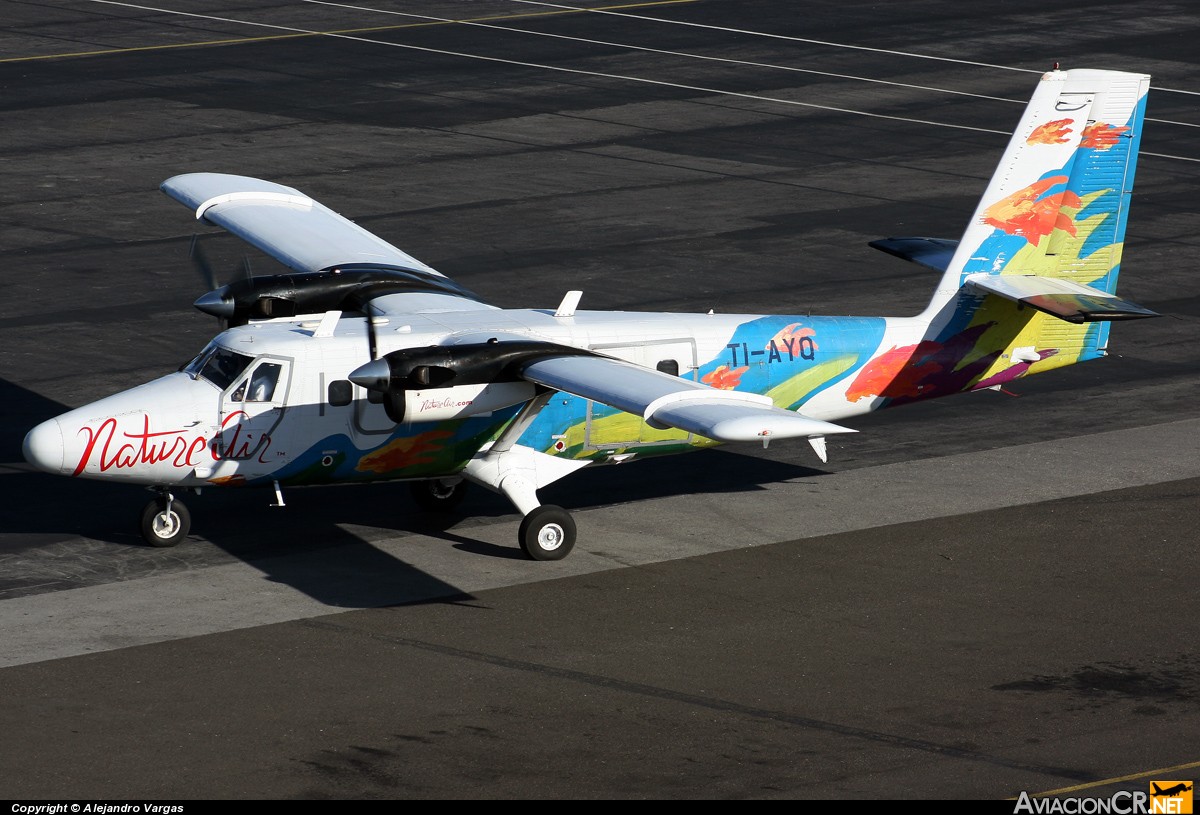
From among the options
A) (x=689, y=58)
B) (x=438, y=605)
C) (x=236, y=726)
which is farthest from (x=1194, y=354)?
(x=689, y=58)

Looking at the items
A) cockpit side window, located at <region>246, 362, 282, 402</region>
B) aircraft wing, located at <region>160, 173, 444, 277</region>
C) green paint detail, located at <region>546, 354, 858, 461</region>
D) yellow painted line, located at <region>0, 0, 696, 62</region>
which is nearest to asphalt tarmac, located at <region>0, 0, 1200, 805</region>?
green paint detail, located at <region>546, 354, 858, 461</region>

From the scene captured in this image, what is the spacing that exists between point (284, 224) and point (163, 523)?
648 cm

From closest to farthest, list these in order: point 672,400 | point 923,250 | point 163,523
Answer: point 672,400 → point 163,523 → point 923,250

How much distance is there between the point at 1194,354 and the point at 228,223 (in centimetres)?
1735

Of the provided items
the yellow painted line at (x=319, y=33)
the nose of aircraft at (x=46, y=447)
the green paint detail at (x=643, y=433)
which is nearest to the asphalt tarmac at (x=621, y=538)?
the green paint detail at (x=643, y=433)

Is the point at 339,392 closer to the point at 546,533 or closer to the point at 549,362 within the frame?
the point at 549,362

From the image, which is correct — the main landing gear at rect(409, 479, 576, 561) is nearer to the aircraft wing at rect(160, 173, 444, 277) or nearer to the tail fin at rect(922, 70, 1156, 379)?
the aircraft wing at rect(160, 173, 444, 277)

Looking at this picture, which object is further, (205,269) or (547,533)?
(205,269)

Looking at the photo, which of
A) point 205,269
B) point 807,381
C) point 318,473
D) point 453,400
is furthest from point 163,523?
point 807,381

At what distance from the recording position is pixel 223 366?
22.4 m

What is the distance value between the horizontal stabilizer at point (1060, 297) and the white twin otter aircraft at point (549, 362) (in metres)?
0.04

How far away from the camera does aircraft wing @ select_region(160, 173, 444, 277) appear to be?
2641 cm

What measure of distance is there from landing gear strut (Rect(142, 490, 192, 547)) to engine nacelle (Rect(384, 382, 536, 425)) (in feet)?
11.6

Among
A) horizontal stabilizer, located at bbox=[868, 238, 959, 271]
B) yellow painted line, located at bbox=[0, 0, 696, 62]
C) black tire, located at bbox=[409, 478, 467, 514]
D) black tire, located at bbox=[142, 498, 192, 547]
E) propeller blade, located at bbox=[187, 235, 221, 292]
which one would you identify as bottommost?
black tire, located at bbox=[142, 498, 192, 547]
